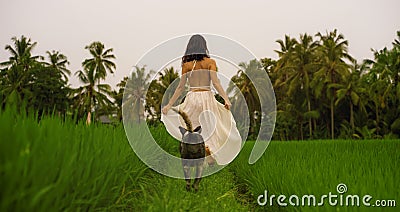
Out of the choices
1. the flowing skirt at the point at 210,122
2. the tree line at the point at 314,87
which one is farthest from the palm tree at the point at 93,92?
the flowing skirt at the point at 210,122

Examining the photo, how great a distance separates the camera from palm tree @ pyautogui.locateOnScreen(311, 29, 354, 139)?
36969 mm

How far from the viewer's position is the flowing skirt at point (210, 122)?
4.59m

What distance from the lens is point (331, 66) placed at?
38.2m

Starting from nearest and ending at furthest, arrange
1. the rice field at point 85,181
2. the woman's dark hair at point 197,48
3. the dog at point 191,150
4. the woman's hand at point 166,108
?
1. the rice field at point 85,181
2. the dog at point 191,150
3. the woman's dark hair at point 197,48
4. the woman's hand at point 166,108

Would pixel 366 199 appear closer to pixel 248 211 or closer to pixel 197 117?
pixel 248 211

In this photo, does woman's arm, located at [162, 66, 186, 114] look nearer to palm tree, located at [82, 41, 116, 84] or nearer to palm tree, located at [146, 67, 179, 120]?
→ palm tree, located at [146, 67, 179, 120]

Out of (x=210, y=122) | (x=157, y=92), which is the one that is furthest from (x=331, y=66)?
(x=210, y=122)

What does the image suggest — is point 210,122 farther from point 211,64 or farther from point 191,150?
point 191,150

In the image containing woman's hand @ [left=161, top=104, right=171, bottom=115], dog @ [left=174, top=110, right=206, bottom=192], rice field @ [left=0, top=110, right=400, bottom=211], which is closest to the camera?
rice field @ [left=0, top=110, right=400, bottom=211]

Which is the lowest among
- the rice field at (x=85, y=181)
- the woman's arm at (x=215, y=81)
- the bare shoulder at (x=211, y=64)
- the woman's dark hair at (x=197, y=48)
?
the rice field at (x=85, y=181)

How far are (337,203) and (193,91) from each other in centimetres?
259

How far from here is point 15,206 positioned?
1481 mm

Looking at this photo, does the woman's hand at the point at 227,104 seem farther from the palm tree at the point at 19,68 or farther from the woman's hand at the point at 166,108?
the palm tree at the point at 19,68

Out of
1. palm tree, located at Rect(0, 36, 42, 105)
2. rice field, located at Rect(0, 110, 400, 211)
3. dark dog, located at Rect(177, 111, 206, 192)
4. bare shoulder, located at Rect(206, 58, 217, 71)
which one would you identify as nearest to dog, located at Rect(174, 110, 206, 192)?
dark dog, located at Rect(177, 111, 206, 192)
